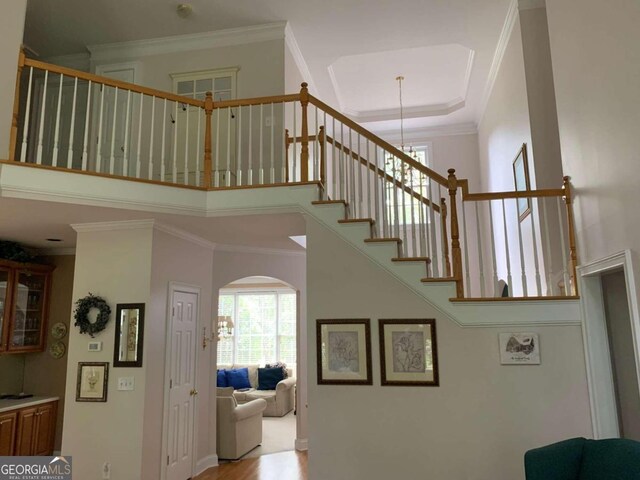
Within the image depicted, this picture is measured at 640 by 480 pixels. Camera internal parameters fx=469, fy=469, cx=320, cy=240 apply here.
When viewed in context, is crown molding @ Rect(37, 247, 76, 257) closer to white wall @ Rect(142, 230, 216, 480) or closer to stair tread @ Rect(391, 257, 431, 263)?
white wall @ Rect(142, 230, 216, 480)

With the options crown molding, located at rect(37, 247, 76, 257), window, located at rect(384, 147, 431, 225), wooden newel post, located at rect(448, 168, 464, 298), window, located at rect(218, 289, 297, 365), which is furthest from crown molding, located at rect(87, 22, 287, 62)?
window, located at rect(218, 289, 297, 365)

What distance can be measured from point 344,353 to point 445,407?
0.93 meters

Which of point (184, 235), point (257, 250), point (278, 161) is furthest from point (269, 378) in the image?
point (278, 161)

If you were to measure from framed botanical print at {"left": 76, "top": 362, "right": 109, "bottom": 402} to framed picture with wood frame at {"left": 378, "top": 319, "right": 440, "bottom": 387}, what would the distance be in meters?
2.75

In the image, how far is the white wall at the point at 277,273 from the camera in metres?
6.32

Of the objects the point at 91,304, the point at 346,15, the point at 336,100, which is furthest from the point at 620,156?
the point at 336,100

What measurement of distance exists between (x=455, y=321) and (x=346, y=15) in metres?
3.75

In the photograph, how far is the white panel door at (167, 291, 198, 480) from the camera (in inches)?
200

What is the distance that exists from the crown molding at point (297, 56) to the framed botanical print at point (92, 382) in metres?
4.29

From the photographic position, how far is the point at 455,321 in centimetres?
392

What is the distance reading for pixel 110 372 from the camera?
4.64 m

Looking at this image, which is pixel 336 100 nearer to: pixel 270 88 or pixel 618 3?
pixel 270 88

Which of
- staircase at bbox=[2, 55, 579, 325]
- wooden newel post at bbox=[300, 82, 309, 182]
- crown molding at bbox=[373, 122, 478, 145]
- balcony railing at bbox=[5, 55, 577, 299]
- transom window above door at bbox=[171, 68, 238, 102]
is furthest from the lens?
crown molding at bbox=[373, 122, 478, 145]

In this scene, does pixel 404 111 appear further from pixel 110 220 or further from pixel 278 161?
pixel 110 220
